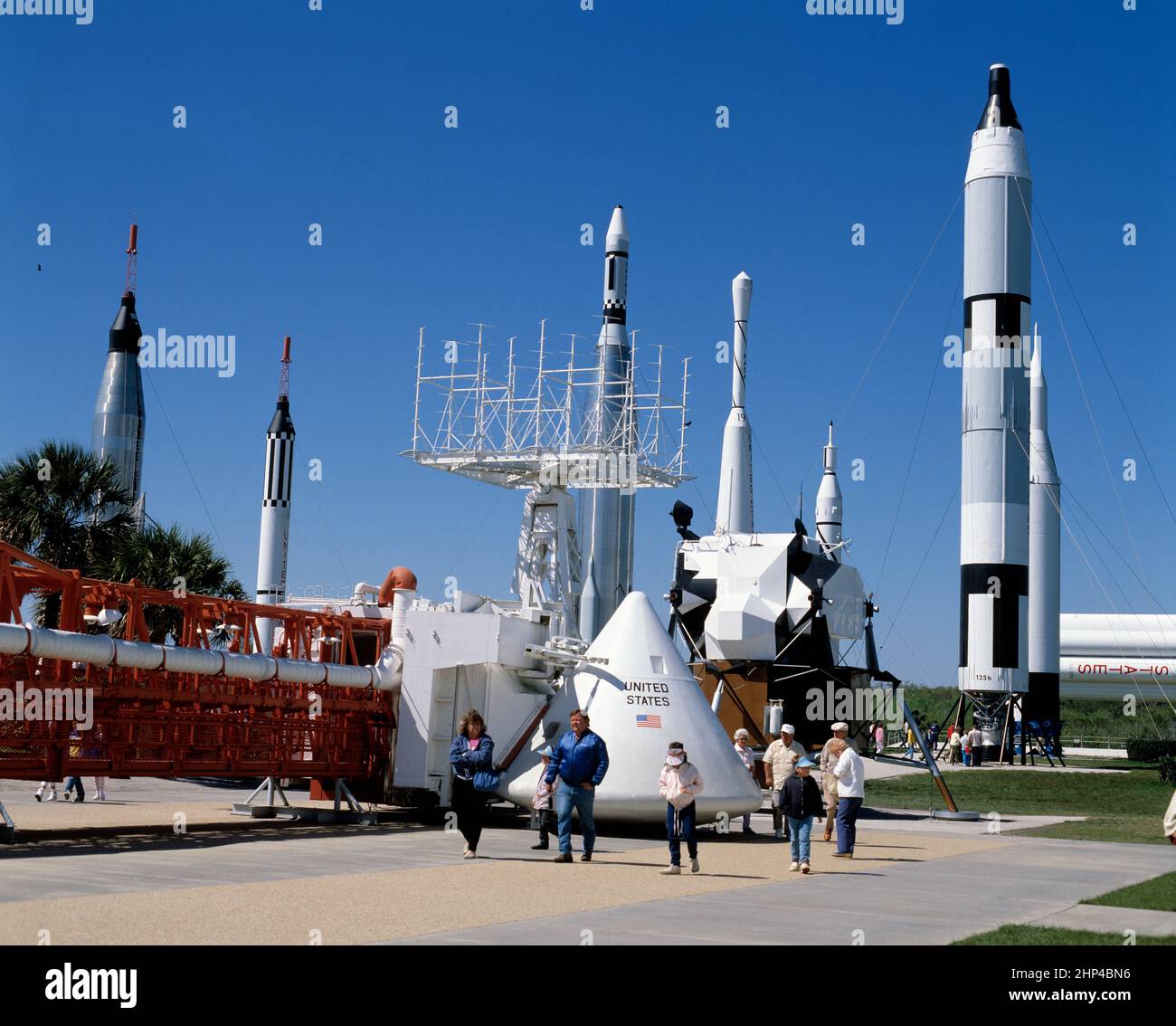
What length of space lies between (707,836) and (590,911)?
397 inches

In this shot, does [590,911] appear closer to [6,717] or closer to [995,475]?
[6,717]

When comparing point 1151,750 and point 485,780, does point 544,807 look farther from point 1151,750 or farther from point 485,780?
point 1151,750

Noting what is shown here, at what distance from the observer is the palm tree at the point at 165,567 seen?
29375 mm

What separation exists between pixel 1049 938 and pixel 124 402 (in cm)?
5531

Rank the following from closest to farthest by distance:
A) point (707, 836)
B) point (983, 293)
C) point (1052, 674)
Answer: point (707, 836) < point (983, 293) < point (1052, 674)

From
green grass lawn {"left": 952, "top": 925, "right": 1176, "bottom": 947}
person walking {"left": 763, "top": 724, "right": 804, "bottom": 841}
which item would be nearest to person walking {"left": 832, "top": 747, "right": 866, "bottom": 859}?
person walking {"left": 763, "top": 724, "right": 804, "bottom": 841}

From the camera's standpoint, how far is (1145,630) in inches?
3376

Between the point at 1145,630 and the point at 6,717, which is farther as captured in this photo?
the point at 1145,630

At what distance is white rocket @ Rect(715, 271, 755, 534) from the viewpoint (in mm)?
53938

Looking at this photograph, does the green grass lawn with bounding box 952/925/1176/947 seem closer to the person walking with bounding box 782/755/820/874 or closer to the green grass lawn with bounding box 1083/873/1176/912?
the green grass lawn with bounding box 1083/873/1176/912

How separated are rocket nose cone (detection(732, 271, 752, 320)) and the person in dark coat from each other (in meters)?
41.8

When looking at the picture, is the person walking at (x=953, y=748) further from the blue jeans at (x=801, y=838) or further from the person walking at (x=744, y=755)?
the blue jeans at (x=801, y=838)
